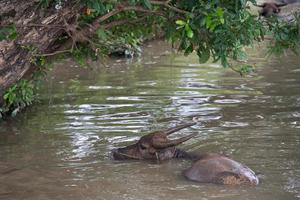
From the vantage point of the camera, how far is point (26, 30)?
657cm

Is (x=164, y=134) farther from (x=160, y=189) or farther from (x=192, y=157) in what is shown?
(x=160, y=189)

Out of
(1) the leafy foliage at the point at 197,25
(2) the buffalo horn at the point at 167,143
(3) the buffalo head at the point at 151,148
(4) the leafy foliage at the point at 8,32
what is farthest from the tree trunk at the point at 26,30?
(2) the buffalo horn at the point at 167,143

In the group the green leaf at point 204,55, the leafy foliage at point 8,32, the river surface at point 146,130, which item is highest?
the leafy foliage at point 8,32

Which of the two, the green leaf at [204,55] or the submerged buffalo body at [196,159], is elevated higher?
the green leaf at [204,55]

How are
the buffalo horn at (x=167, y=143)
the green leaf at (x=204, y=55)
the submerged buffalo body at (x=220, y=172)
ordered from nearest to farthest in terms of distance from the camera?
the green leaf at (x=204, y=55)
the submerged buffalo body at (x=220, y=172)
the buffalo horn at (x=167, y=143)

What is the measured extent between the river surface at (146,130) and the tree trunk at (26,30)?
109 cm

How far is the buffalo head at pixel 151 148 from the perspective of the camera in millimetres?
7469

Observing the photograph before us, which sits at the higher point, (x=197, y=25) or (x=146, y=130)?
(x=197, y=25)

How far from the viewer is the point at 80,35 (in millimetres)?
6836

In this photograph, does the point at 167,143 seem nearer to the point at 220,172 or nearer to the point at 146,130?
the point at 220,172

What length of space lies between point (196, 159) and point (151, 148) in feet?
1.73

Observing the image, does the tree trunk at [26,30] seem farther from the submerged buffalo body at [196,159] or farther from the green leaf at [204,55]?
the submerged buffalo body at [196,159]

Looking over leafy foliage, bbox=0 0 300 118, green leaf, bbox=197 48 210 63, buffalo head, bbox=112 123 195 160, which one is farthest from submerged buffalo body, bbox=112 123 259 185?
green leaf, bbox=197 48 210 63

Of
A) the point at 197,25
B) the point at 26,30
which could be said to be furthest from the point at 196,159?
the point at 26,30
